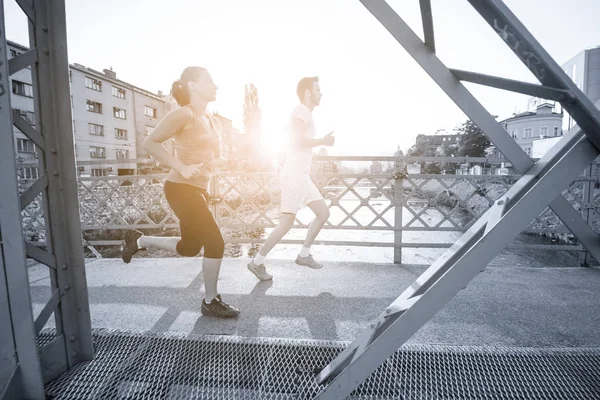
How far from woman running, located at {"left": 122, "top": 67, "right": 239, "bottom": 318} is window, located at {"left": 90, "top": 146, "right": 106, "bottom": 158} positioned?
3862 centimetres

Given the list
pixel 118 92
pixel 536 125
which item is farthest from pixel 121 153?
pixel 536 125

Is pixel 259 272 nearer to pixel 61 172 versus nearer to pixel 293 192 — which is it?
pixel 293 192

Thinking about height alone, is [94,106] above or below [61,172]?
above

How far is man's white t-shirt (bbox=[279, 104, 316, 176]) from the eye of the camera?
343 centimetres

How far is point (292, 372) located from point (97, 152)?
1601 inches

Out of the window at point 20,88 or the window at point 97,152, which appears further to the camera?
the window at point 97,152

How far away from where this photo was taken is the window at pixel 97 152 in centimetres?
3422

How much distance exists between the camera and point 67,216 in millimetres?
1952

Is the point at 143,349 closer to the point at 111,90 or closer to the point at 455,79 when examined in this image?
the point at 455,79

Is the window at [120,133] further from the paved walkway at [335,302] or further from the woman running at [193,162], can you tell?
the woman running at [193,162]

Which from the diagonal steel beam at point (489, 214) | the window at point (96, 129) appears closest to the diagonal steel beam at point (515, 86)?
the diagonal steel beam at point (489, 214)

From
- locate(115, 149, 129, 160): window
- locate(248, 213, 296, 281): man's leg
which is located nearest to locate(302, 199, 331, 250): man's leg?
locate(248, 213, 296, 281): man's leg

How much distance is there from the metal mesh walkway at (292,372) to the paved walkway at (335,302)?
0.79 ft

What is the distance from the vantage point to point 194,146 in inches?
102
